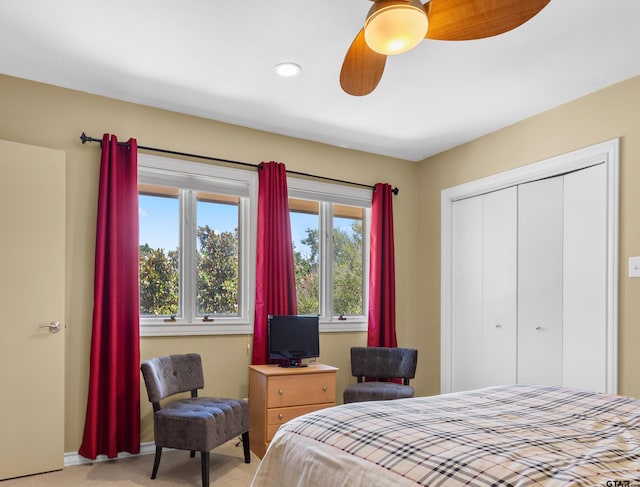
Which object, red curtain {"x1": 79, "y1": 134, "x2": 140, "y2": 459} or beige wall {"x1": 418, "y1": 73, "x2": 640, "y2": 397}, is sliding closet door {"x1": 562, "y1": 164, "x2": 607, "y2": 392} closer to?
beige wall {"x1": 418, "y1": 73, "x2": 640, "y2": 397}

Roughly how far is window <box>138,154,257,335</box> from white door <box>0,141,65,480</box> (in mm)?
649

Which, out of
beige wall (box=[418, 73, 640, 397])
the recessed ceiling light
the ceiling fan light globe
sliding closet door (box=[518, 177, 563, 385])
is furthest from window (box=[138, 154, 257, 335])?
the ceiling fan light globe

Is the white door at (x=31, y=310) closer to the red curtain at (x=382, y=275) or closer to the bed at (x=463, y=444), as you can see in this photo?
the bed at (x=463, y=444)

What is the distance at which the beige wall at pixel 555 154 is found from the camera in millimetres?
3178

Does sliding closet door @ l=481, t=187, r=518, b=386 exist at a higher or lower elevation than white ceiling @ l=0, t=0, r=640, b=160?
lower

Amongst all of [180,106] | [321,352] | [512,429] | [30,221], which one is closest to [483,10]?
[512,429]

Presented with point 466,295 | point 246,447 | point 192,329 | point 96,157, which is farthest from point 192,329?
point 466,295

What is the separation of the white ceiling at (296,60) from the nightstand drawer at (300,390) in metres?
2.12

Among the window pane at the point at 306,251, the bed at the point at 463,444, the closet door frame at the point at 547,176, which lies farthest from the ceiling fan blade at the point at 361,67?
the window pane at the point at 306,251

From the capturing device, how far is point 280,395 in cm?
353

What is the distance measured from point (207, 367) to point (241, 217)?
1304mm

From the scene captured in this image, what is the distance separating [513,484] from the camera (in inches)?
45.2

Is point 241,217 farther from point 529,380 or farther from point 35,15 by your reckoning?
point 529,380

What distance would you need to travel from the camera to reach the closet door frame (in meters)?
3.25
